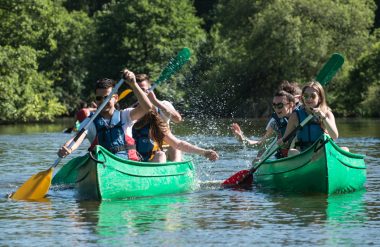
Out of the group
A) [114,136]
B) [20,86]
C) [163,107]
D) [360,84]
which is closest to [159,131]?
[163,107]

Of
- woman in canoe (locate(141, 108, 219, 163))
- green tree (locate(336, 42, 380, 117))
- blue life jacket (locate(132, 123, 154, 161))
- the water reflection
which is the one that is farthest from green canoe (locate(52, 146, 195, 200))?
green tree (locate(336, 42, 380, 117))

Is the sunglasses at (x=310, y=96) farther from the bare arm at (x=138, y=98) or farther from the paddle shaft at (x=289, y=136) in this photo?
the bare arm at (x=138, y=98)

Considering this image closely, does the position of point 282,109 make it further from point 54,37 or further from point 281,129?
point 54,37

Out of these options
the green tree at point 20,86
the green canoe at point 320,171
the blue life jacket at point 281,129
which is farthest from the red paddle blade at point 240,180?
the green tree at point 20,86

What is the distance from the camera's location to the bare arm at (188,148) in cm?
1331

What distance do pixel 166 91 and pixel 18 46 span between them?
10.2m

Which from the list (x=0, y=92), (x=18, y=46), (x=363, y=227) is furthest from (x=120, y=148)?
(x=18, y=46)

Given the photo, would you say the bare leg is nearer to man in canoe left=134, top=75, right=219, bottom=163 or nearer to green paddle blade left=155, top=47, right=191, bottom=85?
man in canoe left=134, top=75, right=219, bottom=163

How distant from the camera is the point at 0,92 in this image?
44.8 metres

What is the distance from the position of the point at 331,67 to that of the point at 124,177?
380cm

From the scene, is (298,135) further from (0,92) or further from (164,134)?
(0,92)

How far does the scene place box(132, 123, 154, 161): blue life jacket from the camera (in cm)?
1345

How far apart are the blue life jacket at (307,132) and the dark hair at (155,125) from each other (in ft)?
Result: 5.83

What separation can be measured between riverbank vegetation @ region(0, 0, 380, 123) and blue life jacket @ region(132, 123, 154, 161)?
3173 centimetres
